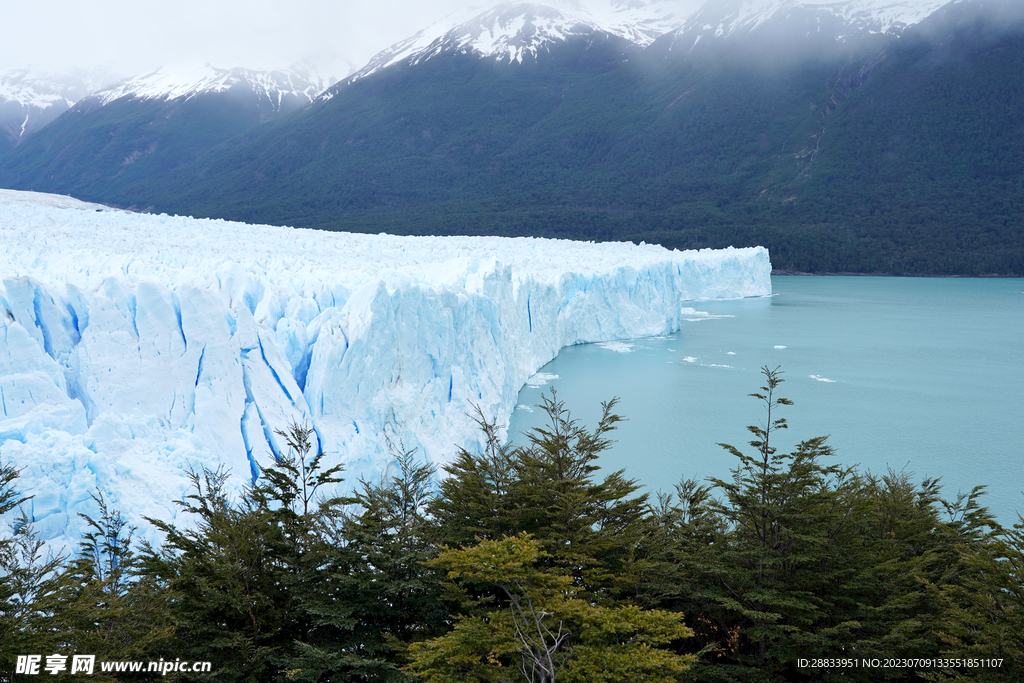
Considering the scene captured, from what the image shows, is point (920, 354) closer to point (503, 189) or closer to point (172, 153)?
point (503, 189)

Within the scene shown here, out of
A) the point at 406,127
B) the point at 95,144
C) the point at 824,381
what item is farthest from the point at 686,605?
the point at 95,144

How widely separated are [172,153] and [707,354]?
298ft

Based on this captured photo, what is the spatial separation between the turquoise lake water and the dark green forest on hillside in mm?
5988

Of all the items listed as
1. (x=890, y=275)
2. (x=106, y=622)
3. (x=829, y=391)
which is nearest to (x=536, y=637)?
(x=106, y=622)

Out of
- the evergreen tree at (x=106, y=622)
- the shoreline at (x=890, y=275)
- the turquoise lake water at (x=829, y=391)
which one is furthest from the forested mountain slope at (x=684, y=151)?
the evergreen tree at (x=106, y=622)

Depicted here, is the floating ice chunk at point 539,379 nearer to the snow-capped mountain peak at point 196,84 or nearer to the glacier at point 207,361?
the glacier at point 207,361

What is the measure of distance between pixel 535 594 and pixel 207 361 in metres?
4.97

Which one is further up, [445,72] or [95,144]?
[445,72]

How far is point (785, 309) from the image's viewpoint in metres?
30.7

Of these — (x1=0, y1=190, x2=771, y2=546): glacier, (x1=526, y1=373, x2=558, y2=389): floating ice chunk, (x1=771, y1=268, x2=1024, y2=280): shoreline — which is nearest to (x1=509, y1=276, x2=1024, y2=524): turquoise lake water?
(x1=526, y1=373, x2=558, y2=389): floating ice chunk

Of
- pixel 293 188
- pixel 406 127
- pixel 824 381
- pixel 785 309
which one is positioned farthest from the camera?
pixel 406 127

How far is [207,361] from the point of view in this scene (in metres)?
7.03

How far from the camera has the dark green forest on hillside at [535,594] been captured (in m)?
3.23

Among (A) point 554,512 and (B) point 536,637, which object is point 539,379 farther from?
(B) point 536,637
